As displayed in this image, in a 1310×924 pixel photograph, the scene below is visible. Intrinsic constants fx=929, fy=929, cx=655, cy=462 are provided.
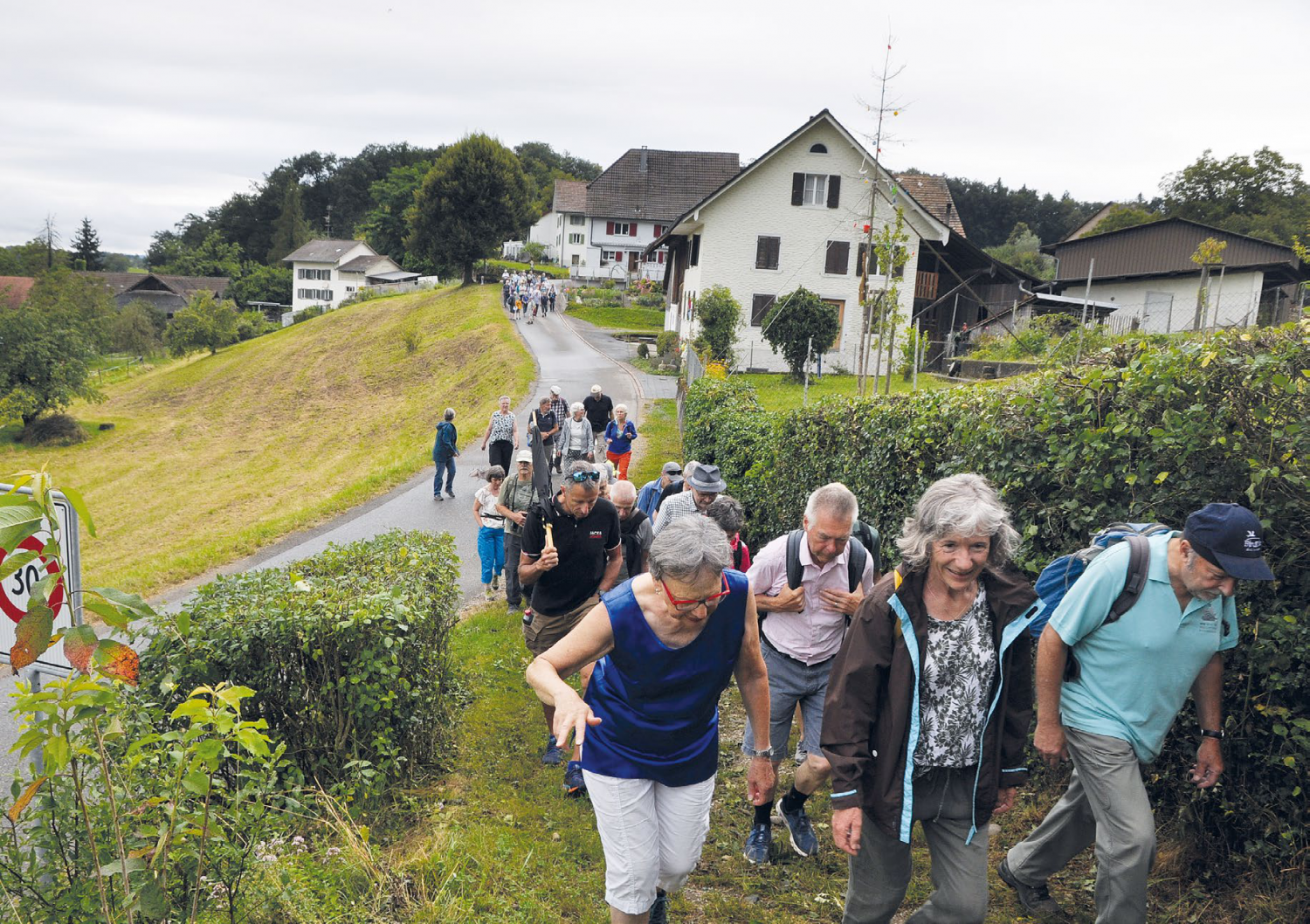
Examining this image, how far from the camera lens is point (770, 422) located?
37.7 feet

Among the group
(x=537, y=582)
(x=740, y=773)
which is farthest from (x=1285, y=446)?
(x=537, y=582)

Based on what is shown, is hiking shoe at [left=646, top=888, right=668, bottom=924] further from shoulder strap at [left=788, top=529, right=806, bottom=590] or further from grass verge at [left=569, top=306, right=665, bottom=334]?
grass verge at [left=569, top=306, right=665, bottom=334]

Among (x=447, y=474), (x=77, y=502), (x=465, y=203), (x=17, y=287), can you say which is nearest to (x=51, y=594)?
(x=77, y=502)

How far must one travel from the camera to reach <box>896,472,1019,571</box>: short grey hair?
317 cm

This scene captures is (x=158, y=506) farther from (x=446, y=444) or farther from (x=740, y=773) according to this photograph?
(x=740, y=773)

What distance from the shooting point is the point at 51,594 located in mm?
2486

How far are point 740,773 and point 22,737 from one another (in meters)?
4.39

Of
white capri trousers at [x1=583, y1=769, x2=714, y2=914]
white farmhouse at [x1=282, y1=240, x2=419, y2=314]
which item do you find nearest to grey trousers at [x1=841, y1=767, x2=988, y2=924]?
white capri trousers at [x1=583, y1=769, x2=714, y2=914]

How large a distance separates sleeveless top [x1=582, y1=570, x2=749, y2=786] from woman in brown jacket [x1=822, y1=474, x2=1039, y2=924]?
45 cm

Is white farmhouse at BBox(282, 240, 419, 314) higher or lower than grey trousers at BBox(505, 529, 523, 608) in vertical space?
higher

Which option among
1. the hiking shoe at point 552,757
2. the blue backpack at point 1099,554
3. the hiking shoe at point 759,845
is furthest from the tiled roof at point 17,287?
the blue backpack at point 1099,554

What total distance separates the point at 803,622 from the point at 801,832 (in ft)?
3.71

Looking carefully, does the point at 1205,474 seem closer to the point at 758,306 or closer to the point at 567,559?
the point at 567,559

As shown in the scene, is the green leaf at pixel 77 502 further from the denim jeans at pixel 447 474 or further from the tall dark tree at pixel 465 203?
the tall dark tree at pixel 465 203
